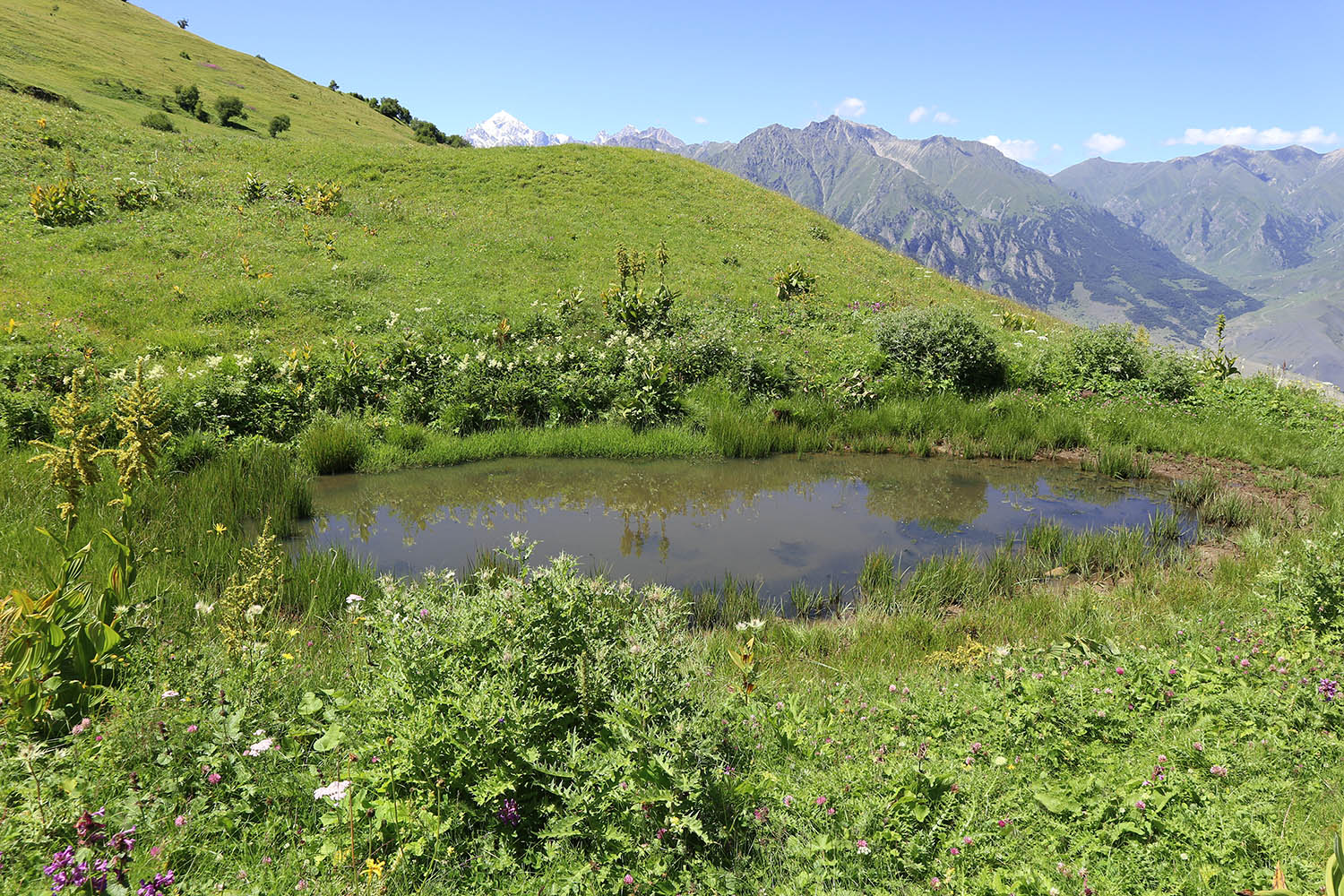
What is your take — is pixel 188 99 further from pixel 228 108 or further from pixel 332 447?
pixel 332 447

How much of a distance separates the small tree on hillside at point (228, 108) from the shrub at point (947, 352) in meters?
38.7

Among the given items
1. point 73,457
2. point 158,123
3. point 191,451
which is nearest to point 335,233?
point 191,451

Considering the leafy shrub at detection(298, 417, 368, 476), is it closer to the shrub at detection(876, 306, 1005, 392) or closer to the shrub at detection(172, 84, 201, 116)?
the shrub at detection(876, 306, 1005, 392)

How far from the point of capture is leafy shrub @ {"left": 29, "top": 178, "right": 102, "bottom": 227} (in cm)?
1814

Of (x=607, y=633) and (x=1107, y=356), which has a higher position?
(x=1107, y=356)

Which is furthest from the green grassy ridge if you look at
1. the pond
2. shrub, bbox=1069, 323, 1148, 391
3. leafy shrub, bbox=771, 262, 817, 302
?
shrub, bbox=1069, 323, 1148, 391

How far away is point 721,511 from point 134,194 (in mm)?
22188

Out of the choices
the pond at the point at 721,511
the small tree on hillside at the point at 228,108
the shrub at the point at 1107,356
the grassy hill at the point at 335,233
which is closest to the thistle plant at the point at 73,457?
the pond at the point at 721,511

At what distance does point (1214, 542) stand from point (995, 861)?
8067 millimetres

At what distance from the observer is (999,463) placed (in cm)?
1252

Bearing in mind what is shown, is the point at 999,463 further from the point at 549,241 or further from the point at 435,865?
the point at 549,241

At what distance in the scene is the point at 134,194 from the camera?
2033 centimetres

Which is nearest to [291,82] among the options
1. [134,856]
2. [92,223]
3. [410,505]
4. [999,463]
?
[92,223]

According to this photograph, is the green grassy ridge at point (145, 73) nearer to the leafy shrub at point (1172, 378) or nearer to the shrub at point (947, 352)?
the shrub at point (947, 352)
